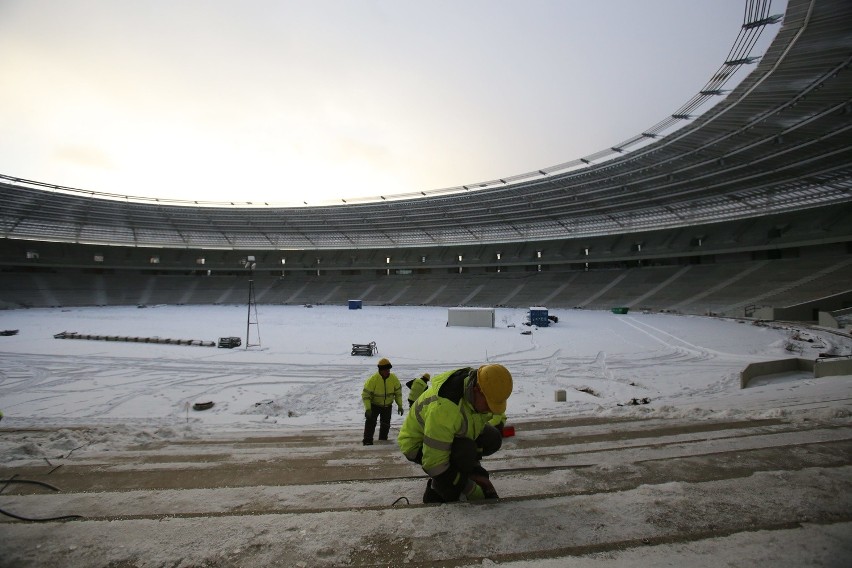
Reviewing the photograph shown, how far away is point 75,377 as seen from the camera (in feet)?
40.9

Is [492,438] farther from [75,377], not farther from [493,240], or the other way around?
[493,240]

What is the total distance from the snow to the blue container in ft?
7.88

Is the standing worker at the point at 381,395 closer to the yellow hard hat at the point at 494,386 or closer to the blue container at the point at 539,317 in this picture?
the yellow hard hat at the point at 494,386

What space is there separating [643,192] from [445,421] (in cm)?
4221

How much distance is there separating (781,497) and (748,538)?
2.83ft

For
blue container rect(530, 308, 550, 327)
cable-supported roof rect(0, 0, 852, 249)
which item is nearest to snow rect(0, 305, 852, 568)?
blue container rect(530, 308, 550, 327)

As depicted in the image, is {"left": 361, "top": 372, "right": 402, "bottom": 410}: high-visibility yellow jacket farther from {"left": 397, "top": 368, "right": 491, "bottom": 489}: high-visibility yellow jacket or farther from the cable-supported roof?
the cable-supported roof

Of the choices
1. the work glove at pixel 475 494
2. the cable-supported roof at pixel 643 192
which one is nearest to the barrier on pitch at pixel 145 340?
the work glove at pixel 475 494

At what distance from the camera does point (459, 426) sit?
3078 millimetres

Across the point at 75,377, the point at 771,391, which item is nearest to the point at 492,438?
the point at 771,391

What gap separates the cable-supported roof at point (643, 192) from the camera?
64.1ft

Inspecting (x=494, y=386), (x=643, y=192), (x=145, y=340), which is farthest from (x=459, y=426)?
(x=643, y=192)

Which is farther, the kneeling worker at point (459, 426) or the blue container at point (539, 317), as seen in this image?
the blue container at point (539, 317)

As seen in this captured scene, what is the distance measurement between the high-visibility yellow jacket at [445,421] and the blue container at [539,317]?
989 inches
